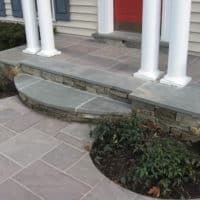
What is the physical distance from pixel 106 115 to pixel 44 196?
47.4 inches

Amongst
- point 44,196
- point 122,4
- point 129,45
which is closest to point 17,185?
point 44,196

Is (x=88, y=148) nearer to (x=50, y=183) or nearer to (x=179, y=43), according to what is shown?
(x=50, y=183)

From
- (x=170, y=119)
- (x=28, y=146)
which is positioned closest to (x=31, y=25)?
(x=28, y=146)

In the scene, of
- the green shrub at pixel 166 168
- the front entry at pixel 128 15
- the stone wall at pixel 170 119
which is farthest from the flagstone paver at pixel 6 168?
Answer: the front entry at pixel 128 15

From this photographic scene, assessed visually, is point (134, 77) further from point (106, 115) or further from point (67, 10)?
point (67, 10)

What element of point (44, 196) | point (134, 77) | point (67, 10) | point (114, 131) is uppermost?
point (67, 10)

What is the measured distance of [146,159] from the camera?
262 cm

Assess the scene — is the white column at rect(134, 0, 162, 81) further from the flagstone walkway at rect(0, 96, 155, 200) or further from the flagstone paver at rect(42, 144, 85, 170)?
the flagstone paver at rect(42, 144, 85, 170)

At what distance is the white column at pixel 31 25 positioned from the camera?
4711 millimetres

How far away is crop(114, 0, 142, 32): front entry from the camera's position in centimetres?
506

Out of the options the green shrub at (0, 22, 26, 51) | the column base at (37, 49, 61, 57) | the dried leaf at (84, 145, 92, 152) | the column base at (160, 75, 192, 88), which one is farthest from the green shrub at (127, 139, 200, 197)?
the green shrub at (0, 22, 26, 51)

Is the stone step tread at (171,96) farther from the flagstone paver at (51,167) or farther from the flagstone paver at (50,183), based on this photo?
the flagstone paver at (50,183)

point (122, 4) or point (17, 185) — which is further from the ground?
point (122, 4)

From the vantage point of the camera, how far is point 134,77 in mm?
3703
